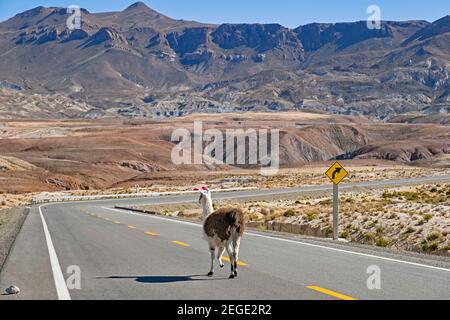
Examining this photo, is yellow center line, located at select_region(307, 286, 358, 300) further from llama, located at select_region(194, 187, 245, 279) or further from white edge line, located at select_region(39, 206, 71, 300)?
white edge line, located at select_region(39, 206, 71, 300)

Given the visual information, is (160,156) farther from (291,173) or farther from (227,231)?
(227,231)

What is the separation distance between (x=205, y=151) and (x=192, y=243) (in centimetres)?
13129

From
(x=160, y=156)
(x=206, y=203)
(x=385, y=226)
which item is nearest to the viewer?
(x=206, y=203)

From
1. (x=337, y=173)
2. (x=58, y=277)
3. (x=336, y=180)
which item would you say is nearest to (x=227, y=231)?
(x=58, y=277)

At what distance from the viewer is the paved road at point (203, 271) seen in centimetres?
993

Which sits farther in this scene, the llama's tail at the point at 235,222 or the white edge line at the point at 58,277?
the llama's tail at the point at 235,222

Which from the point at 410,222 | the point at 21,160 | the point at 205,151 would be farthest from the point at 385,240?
the point at 205,151

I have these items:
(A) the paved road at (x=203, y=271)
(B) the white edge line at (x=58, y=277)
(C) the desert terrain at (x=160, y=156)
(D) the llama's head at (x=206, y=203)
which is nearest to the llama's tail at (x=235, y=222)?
(A) the paved road at (x=203, y=271)

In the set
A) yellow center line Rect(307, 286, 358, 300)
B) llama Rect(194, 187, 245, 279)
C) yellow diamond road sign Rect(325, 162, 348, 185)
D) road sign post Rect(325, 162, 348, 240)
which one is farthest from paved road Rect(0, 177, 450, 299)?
yellow diamond road sign Rect(325, 162, 348, 185)

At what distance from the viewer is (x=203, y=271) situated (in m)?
12.4

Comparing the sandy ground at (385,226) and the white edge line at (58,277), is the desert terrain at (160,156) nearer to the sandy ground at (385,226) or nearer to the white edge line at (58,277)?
the sandy ground at (385,226)

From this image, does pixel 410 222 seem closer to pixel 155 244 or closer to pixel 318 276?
pixel 155 244

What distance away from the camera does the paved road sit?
9.93 meters
